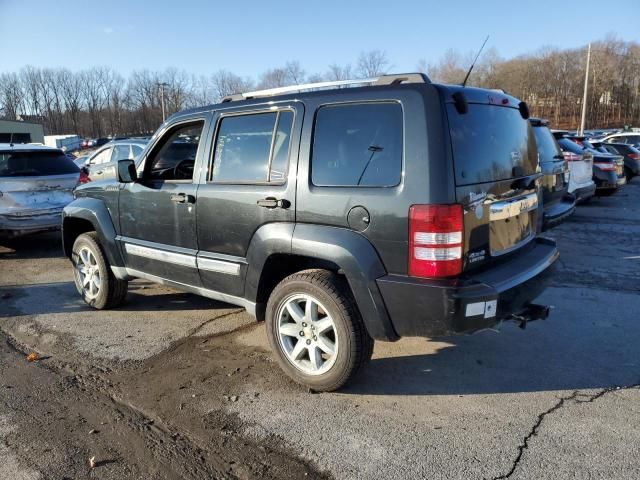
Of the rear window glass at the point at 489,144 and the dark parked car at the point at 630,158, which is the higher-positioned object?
the rear window glass at the point at 489,144

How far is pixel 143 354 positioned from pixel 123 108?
92.4m

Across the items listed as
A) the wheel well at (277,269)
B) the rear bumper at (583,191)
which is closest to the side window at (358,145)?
the wheel well at (277,269)

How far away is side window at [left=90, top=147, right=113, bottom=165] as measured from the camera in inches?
469

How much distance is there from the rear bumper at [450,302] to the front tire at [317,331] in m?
0.31

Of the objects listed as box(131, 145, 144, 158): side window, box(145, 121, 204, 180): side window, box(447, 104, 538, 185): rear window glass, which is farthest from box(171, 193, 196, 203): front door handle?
box(131, 145, 144, 158): side window

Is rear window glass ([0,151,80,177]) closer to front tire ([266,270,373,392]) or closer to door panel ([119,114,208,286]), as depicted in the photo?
door panel ([119,114,208,286])

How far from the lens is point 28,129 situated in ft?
195

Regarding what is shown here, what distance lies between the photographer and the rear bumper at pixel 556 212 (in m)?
6.22

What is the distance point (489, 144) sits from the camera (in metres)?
3.25

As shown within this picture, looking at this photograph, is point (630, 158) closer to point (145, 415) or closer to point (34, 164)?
point (34, 164)

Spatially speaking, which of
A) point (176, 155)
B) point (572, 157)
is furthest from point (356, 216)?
point (572, 157)

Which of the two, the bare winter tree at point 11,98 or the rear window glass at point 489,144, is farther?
the bare winter tree at point 11,98

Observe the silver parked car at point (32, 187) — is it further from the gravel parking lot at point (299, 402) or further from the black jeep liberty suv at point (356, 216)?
the black jeep liberty suv at point (356, 216)

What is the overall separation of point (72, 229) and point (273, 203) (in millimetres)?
3380
